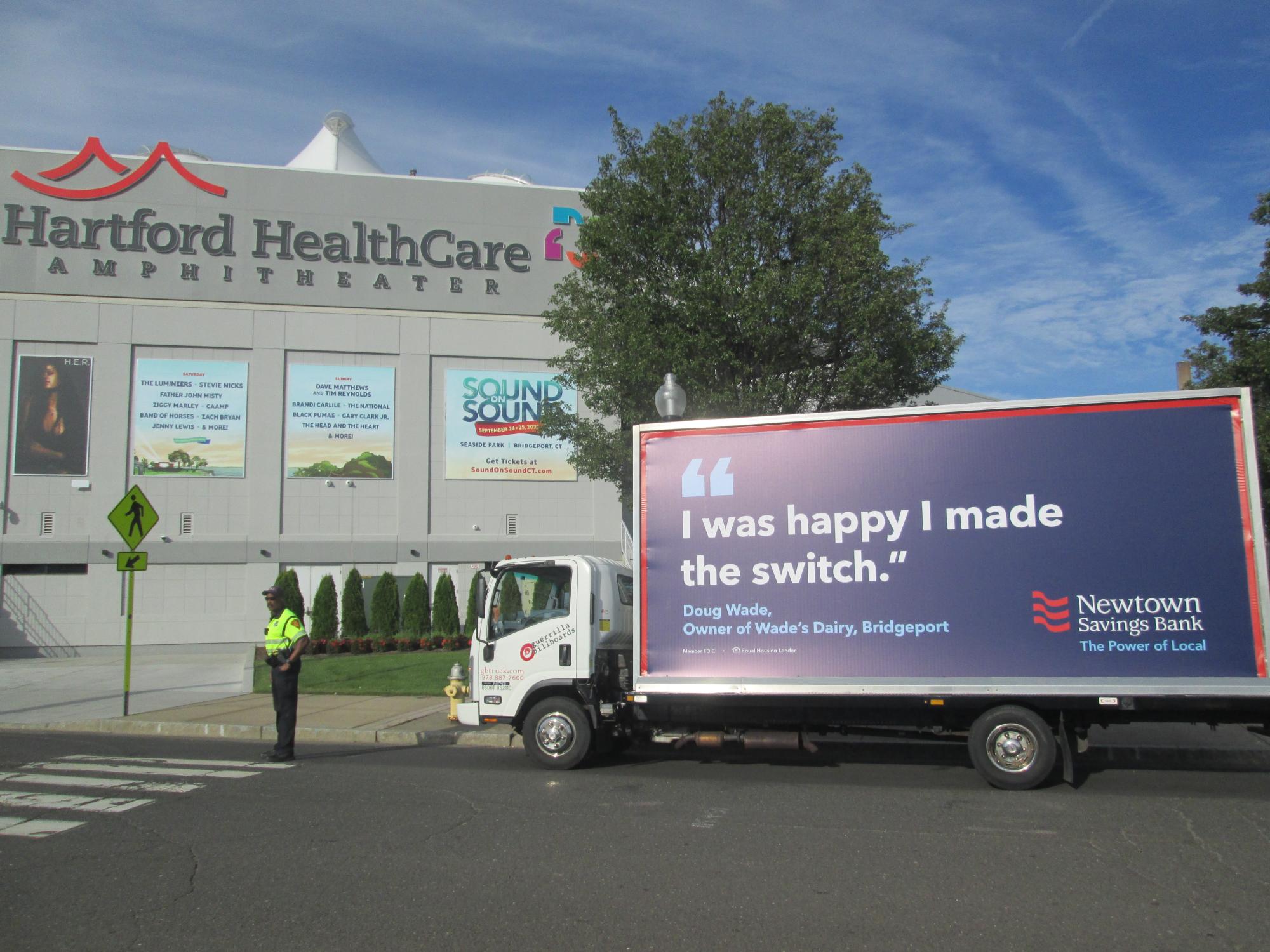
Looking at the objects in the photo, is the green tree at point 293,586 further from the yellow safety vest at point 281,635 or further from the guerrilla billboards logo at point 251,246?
the yellow safety vest at point 281,635

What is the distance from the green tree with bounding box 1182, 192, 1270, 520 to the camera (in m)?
15.4

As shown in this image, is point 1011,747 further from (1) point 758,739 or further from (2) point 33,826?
(2) point 33,826

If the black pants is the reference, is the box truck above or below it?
above

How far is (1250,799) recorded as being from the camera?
7.50 meters

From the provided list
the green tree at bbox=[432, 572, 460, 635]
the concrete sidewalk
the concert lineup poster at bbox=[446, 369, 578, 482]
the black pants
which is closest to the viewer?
the black pants

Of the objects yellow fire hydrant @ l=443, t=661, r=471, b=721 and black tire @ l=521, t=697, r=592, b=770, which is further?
yellow fire hydrant @ l=443, t=661, r=471, b=721

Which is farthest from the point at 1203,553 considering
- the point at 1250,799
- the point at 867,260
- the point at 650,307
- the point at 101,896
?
the point at 101,896

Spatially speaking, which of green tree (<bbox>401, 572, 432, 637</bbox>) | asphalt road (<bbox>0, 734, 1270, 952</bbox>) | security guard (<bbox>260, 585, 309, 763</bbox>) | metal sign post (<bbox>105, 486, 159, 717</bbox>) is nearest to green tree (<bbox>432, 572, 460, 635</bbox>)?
green tree (<bbox>401, 572, 432, 637</bbox>)

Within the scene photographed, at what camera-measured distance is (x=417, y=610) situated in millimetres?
25547

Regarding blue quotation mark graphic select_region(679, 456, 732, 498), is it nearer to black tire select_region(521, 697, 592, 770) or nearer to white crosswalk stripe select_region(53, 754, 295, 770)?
black tire select_region(521, 697, 592, 770)

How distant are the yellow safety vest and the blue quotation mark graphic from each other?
4409 millimetres

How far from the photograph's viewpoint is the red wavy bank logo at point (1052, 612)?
25.1 feet

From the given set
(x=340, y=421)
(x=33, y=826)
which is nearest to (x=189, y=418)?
(x=340, y=421)

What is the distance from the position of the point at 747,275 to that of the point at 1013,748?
22.9 feet
